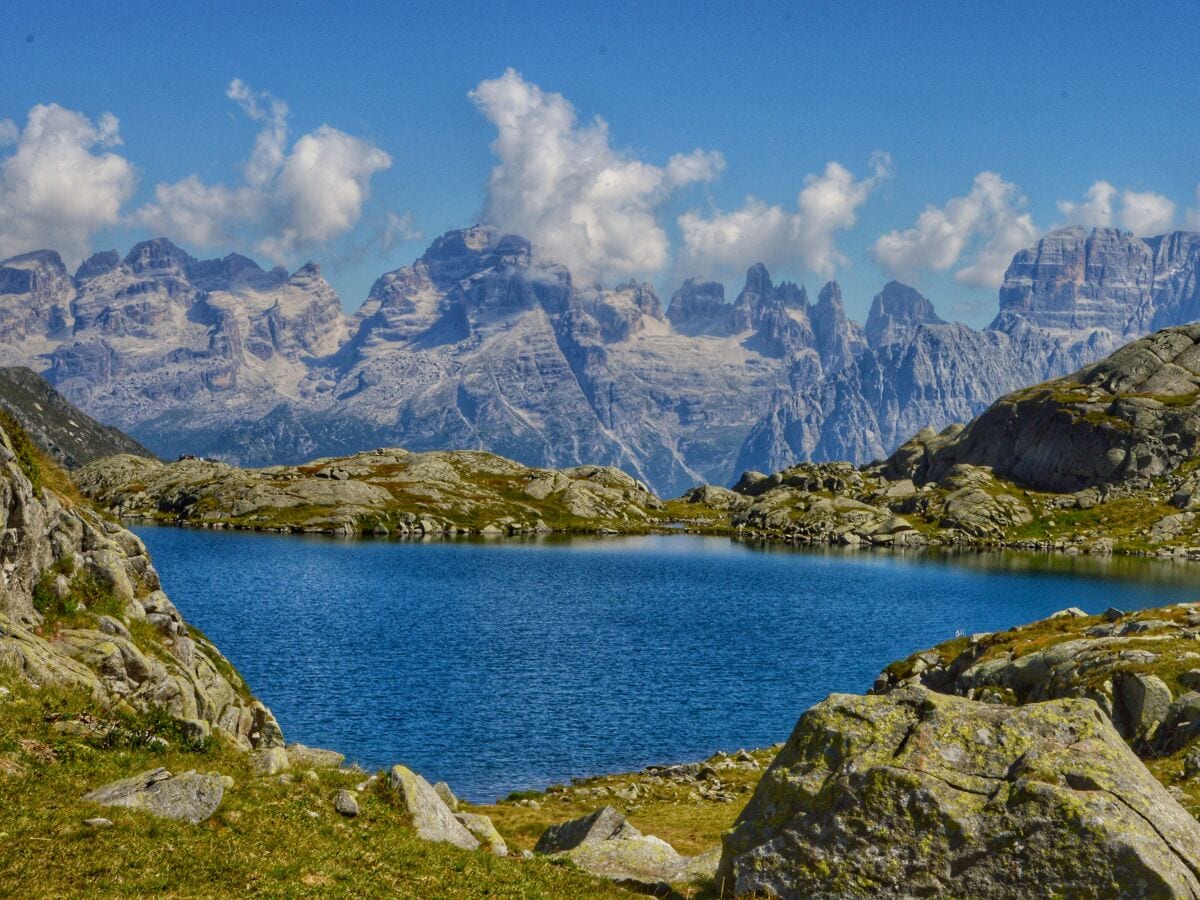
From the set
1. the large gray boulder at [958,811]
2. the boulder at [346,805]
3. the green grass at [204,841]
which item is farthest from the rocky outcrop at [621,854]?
the boulder at [346,805]

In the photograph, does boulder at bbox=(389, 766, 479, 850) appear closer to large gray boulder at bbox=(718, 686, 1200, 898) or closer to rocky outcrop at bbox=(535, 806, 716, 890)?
rocky outcrop at bbox=(535, 806, 716, 890)

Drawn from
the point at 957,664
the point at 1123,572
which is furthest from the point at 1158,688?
the point at 1123,572

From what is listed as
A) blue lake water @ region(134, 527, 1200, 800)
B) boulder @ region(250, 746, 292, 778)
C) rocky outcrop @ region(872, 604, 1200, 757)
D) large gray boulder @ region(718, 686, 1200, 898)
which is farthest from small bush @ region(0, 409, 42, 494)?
rocky outcrop @ region(872, 604, 1200, 757)

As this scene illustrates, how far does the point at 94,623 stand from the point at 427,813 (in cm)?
2185

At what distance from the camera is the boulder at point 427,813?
78.6 feet

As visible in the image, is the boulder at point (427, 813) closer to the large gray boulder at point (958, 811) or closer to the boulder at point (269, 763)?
the boulder at point (269, 763)

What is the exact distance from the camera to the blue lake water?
212ft

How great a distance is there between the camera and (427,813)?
24.8m

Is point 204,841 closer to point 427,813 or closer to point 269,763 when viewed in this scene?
point 269,763

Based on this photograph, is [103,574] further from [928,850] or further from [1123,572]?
[1123,572]

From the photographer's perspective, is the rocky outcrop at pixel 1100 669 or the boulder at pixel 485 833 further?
the rocky outcrop at pixel 1100 669

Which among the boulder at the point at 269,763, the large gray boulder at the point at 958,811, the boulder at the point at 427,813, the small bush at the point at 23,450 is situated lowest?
the boulder at the point at 427,813

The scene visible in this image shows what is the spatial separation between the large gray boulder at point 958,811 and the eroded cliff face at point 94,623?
18.0 meters

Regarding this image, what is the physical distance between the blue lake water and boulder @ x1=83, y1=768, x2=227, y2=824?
3209 centimetres
